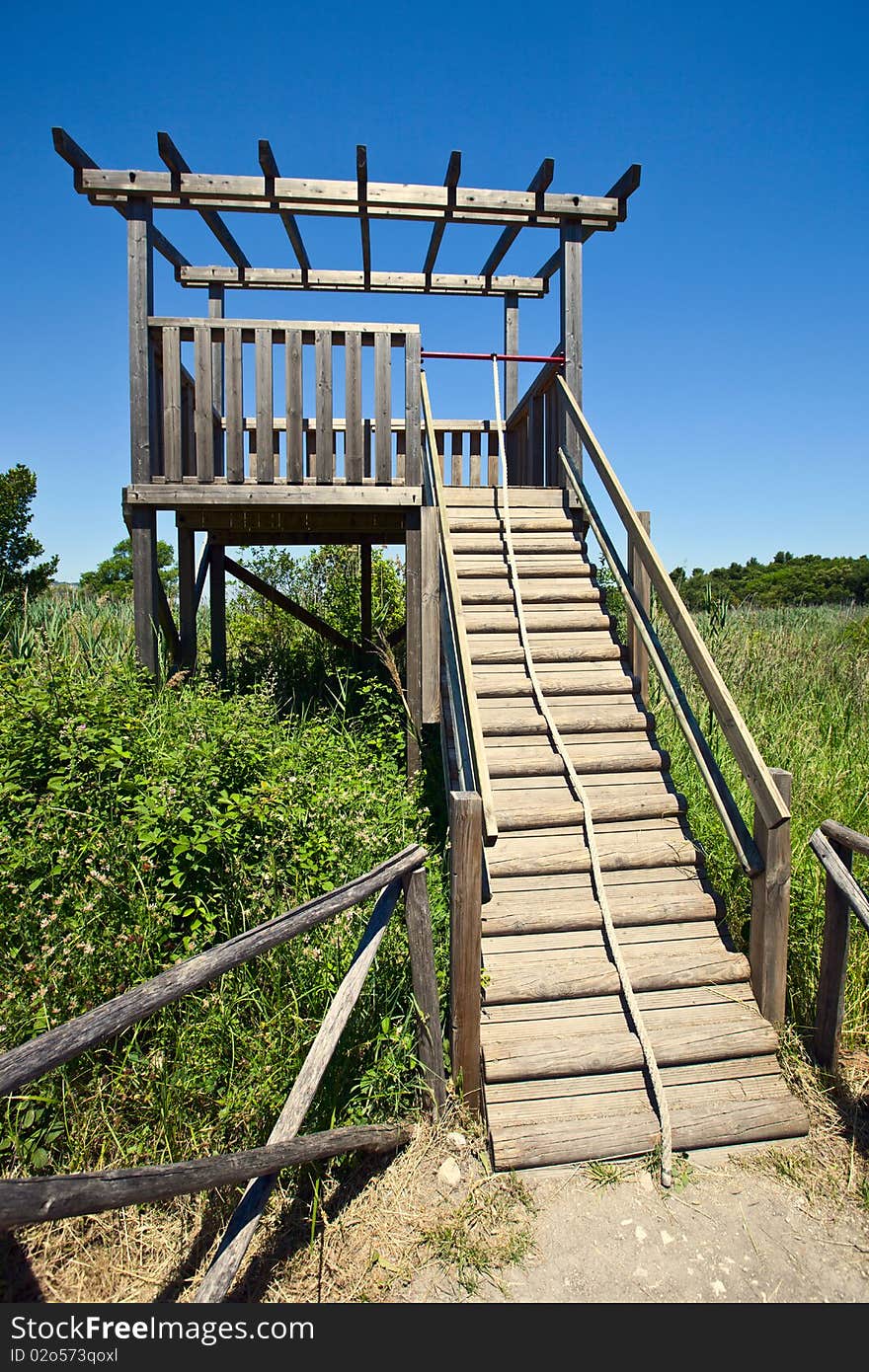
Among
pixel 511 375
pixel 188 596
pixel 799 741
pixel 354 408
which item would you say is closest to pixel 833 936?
pixel 799 741

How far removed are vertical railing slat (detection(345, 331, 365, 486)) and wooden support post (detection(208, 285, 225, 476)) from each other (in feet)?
3.45

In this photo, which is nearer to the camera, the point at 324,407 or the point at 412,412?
the point at 324,407

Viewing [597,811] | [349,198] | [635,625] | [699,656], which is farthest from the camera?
[349,198]

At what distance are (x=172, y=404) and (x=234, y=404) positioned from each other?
24.7 inches

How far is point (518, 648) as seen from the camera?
5645mm

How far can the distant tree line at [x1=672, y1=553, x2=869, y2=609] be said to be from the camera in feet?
108

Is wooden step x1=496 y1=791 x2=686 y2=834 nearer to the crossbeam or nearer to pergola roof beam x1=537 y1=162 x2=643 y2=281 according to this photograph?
pergola roof beam x1=537 y1=162 x2=643 y2=281

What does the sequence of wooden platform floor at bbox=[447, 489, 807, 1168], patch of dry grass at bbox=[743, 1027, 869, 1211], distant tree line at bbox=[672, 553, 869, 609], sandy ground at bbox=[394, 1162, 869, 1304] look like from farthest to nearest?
1. distant tree line at bbox=[672, 553, 869, 609]
2. wooden platform floor at bbox=[447, 489, 807, 1168]
3. patch of dry grass at bbox=[743, 1027, 869, 1211]
4. sandy ground at bbox=[394, 1162, 869, 1304]

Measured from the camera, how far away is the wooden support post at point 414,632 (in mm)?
6137

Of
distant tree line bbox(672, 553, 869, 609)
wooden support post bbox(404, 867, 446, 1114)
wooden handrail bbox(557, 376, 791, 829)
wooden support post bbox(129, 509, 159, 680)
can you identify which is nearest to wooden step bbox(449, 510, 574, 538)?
wooden handrail bbox(557, 376, 791, 829)

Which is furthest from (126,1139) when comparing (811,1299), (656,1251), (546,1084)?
(811,1299)

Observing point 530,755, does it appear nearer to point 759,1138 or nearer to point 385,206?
point 759,1138

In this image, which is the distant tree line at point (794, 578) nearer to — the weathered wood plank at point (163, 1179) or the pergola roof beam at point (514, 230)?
the pergola roof beam at point (514, 230)

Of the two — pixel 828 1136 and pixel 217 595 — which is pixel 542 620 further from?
pixel 217 595
